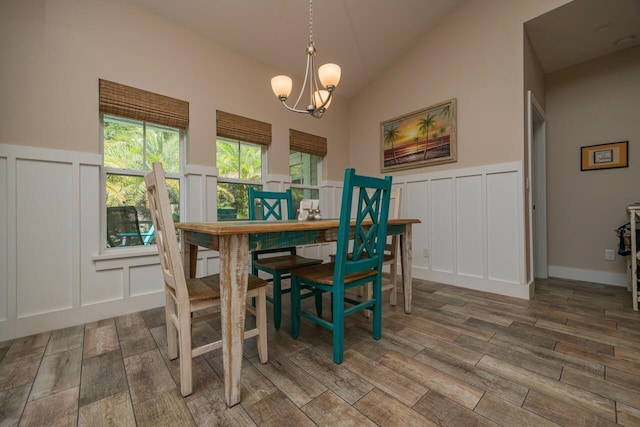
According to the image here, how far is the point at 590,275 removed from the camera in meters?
3.10

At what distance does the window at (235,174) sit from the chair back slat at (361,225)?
176 centimetres

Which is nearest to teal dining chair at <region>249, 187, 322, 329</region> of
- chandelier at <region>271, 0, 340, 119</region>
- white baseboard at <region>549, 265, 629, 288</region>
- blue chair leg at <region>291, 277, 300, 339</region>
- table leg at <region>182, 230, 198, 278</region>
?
blue chair leg at <region>291, 277, 300, 339</region>

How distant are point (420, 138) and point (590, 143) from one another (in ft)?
6.15

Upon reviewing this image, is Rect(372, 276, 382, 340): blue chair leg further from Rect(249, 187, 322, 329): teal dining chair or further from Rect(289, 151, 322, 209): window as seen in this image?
Rect(289, 151, 322, 209): window

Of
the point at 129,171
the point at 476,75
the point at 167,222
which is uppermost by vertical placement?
the point at 476,75

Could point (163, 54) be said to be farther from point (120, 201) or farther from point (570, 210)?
point (570, 210)

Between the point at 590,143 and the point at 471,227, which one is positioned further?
the point at 590,143

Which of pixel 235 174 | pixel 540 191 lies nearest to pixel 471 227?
pixel 540 191

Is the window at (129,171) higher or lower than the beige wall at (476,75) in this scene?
lower

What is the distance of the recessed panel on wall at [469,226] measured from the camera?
9.43ft

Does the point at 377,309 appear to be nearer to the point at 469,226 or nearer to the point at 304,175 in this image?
the point at 469,226

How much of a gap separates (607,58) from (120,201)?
5.23 metres

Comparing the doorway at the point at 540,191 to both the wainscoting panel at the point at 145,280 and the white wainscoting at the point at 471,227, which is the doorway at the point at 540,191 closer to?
the white wainscoting at the point at 471,227

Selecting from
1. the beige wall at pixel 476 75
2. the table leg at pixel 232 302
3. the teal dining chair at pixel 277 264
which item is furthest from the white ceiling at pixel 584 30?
the table leg at pixel 232 302
